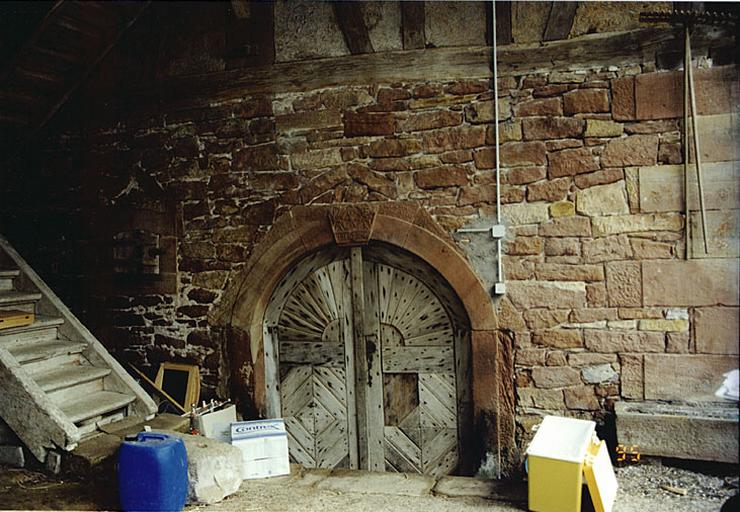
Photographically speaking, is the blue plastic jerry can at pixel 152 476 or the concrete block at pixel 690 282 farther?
the concrete block at pixel 690 282

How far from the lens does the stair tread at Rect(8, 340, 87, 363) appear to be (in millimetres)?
3975

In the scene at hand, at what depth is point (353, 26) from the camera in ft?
13.8

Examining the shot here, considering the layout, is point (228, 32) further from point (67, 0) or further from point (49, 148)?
point (49, 148)

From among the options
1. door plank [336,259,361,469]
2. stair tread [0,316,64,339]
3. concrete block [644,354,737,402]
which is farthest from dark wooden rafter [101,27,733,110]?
concrete block [644,354,737,402]

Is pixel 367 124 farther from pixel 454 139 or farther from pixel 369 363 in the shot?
pixel 369 363

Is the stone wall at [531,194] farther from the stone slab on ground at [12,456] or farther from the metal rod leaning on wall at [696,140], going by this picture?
the stone slab on ground at [12,456]

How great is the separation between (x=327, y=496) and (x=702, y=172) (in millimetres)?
3047

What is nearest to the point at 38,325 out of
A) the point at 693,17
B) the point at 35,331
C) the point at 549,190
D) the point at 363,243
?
the point at 35,331

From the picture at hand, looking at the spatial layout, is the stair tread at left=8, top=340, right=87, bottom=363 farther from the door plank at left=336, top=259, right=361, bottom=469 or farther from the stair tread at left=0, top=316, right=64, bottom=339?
the door plank at left=336, top=259, right=361, bottom=469

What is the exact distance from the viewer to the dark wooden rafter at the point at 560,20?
3.85 m

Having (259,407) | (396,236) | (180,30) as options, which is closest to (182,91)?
(180,30)

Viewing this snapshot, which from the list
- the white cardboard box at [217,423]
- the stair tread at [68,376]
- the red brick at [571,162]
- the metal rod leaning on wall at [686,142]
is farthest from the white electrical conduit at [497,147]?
the stair tread at [68,376]

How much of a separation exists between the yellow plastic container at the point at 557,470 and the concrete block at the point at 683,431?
1.28ft

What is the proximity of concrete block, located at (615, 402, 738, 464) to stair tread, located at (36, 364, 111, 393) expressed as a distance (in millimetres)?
3497
